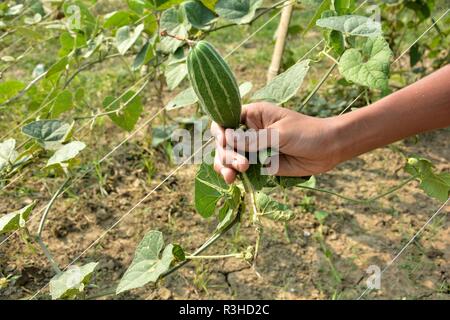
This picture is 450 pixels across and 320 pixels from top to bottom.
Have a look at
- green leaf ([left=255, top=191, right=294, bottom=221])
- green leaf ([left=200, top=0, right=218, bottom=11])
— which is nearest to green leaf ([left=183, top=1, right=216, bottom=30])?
green leaf ([left=200, top=0, right=218, bottom=11])

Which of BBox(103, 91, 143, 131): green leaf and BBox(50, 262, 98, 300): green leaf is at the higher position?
BBox(103, 91, 143, 131): green leaf

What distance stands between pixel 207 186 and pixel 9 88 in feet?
2.81

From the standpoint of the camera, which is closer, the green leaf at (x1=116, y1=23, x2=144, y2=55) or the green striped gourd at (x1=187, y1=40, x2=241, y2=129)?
the green striped gourd at (x1=187, y1=40, x2=241, y2=129)

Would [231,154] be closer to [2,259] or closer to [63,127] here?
[63,127]

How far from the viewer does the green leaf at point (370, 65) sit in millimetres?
1164

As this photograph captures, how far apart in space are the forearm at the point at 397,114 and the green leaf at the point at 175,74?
0.60 m

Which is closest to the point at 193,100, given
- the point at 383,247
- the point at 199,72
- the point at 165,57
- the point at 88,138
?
the point at 199,72

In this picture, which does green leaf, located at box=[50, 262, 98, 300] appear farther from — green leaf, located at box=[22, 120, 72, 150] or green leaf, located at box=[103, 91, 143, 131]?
green leaf, located at box=[103, 91, 143, 131]

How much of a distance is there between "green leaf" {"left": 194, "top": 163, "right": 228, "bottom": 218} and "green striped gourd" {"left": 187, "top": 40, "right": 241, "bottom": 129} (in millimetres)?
159

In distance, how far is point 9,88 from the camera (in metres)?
1.76

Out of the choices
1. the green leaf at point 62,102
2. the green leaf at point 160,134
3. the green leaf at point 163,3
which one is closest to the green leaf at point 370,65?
the green leaf at point 163,3

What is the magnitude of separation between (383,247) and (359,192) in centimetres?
26

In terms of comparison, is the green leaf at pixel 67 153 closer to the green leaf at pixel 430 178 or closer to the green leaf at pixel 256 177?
the green leaf at pixel 256 177

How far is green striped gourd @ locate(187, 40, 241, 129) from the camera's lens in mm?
1109
